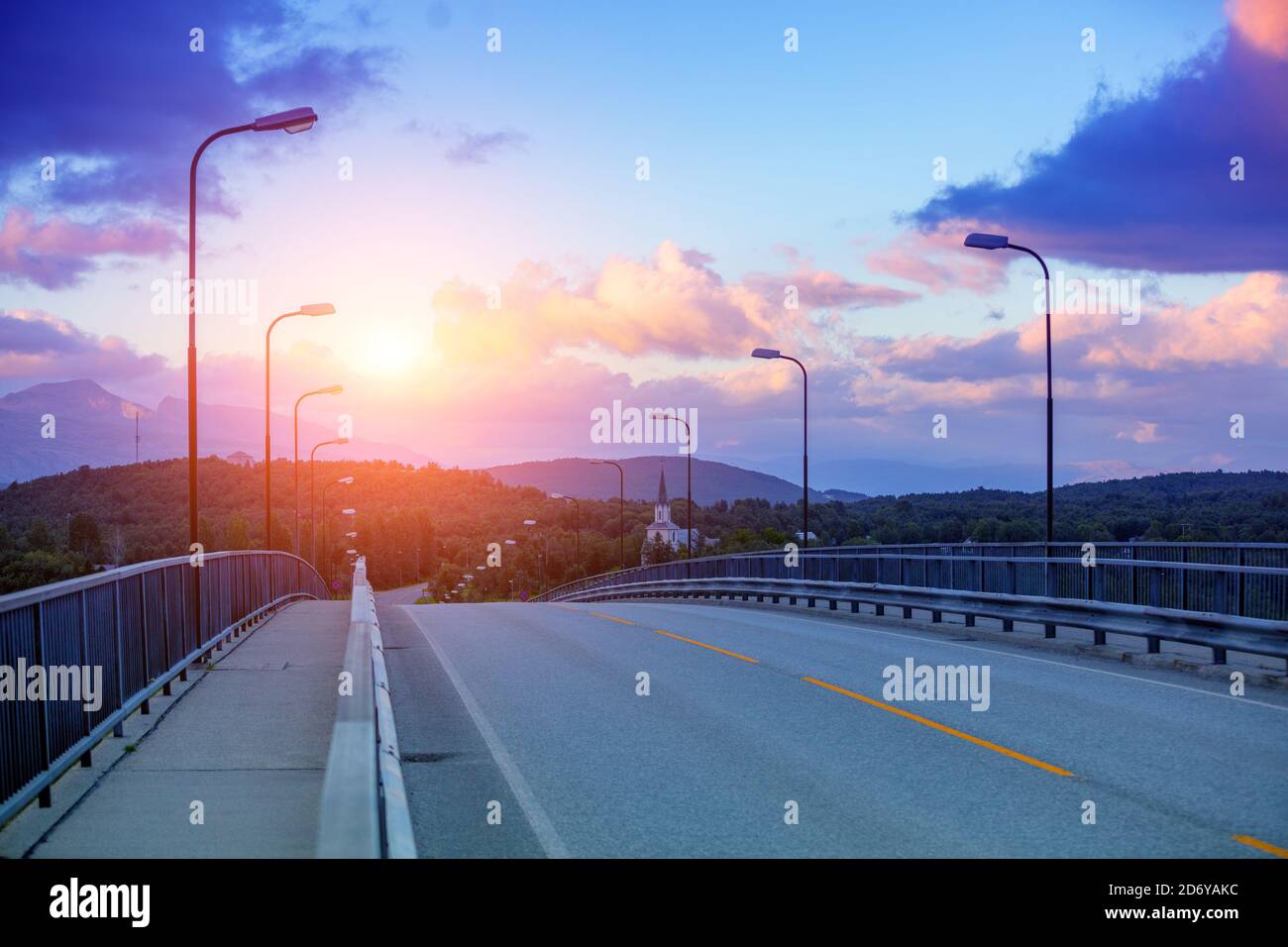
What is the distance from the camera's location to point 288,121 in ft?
62.5

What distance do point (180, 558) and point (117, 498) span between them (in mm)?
101442

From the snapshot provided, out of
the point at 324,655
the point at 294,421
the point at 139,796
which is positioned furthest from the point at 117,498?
the point at 139,796

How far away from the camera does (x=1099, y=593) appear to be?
18.8 m

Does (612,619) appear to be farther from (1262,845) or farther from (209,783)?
Result: (1262,845)

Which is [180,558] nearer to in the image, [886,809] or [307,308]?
[886,809]

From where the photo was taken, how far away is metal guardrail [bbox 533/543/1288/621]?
A: 1514 centimetres

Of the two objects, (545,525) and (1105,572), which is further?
(545,525)

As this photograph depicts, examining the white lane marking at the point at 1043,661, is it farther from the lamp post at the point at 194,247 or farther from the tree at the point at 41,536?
the tree at the point at 41,536

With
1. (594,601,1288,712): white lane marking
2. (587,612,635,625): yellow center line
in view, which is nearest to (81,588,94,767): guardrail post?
Answer: (594,601,1288,712): white lane marking

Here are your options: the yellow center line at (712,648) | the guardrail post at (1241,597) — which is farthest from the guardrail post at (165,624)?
the guardrail post at (1241,597)

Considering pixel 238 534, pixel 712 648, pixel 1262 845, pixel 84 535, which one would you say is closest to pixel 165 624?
pixel 712 648

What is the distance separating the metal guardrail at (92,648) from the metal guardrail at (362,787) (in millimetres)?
2074

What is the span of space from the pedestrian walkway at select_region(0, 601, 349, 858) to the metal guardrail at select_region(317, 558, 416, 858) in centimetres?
101

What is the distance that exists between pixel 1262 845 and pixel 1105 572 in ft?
40.1
